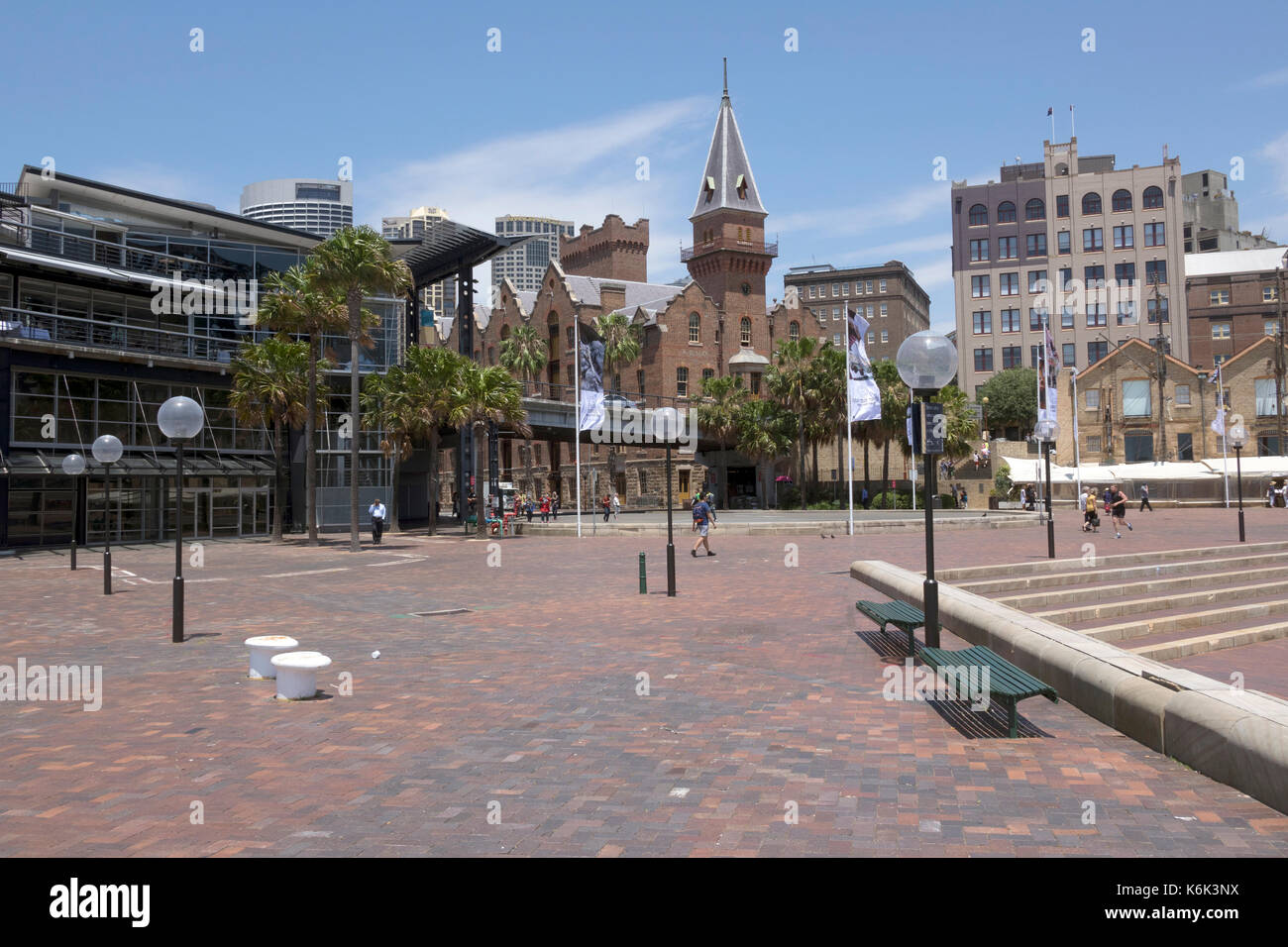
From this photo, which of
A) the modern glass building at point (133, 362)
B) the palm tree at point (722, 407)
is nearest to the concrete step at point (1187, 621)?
the modern glass building at point (133, 362)

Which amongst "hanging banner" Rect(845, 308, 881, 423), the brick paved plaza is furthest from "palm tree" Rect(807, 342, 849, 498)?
the brick paved plaza

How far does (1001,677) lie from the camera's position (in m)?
7.41

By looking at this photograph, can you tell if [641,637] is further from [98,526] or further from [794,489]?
[794,489]

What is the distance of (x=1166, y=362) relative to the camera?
213ft

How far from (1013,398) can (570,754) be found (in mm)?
80778

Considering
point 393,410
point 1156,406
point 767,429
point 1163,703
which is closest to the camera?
point 1163,703

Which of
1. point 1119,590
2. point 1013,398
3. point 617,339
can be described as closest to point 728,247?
point 617,339

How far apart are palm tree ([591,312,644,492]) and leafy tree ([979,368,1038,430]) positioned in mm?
31761

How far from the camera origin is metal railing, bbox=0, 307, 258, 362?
3628 cm

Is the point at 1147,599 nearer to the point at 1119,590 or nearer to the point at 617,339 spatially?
the point at 1119,590

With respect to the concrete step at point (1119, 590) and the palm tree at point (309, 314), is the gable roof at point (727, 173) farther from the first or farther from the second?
the concrete step at point (1119, 590)

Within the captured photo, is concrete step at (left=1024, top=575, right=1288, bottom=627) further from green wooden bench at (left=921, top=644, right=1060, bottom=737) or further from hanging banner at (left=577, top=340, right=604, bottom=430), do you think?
hanging banner at (left=577, top=340, right=604, bottom=430)
